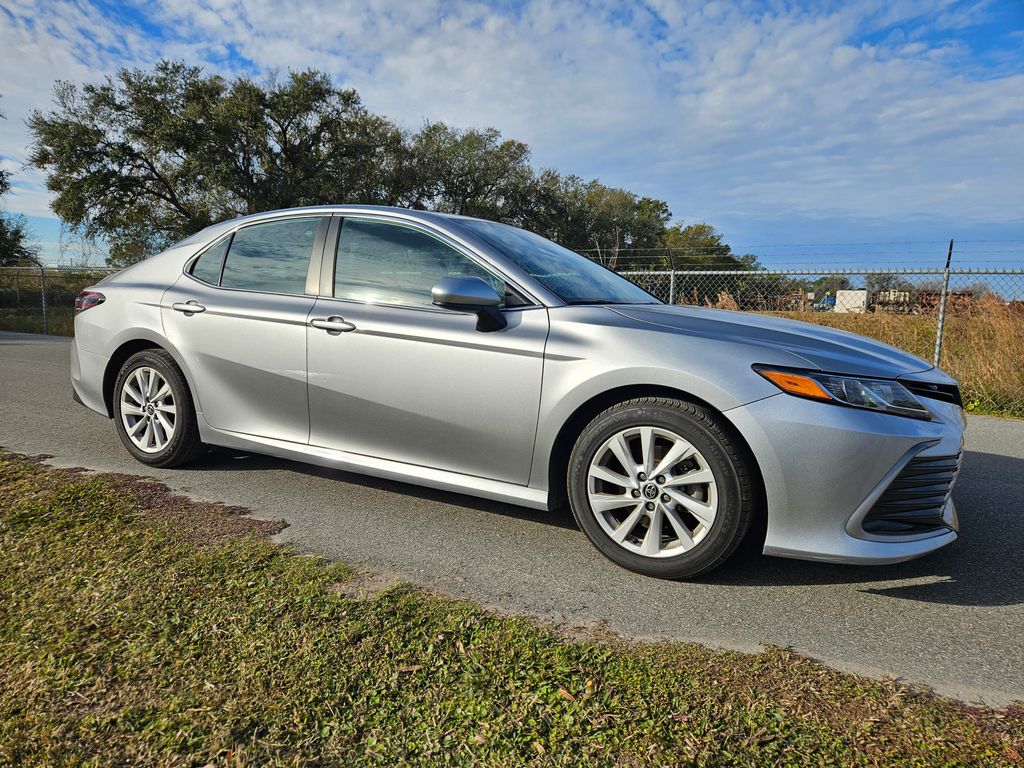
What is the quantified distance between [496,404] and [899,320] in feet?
24.6

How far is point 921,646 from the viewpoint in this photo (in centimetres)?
241

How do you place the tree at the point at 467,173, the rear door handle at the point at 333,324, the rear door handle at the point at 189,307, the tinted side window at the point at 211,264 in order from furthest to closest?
the tree at the point at 467,173 → the tinted side window at the point at 211,264 → the rear door handle at the point at 189,307 → the rear door handle at the point at 333,324

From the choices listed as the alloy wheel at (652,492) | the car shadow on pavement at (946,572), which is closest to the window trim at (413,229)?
the alloy wheel at (652,492)

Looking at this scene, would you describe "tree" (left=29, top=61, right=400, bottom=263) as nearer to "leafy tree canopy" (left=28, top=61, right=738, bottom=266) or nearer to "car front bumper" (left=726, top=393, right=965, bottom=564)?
"leafy tree canopy" (left=28, top=61, right=738, bottom=266)

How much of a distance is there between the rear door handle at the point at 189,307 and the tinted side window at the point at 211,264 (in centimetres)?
16

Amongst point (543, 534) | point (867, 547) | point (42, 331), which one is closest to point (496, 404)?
point (543, 534)

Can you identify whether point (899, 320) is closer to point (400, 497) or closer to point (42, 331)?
point (400, 497)

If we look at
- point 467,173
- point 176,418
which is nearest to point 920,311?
point 176,418

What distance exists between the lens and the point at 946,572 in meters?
3.02

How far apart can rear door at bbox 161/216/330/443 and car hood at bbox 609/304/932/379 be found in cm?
173

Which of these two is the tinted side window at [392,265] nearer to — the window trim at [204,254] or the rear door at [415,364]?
the rear door at [415,364]

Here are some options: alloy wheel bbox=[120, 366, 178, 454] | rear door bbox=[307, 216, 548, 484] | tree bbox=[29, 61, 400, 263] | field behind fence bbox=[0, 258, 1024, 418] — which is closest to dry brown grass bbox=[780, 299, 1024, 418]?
field behind fence bbox=[0, 258, 1024, 418]

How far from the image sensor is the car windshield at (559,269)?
11.2ft

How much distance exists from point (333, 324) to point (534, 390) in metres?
1.18
